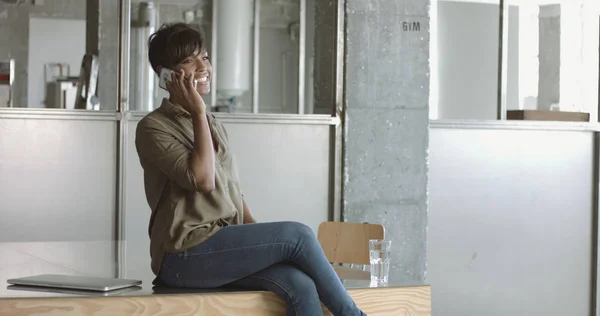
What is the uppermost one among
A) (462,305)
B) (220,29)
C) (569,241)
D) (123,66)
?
(220,29)

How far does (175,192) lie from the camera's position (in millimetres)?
2525

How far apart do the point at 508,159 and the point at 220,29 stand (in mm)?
3658

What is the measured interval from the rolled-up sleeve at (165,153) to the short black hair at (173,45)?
0.72 ft

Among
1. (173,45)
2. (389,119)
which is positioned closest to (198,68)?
(173,45)

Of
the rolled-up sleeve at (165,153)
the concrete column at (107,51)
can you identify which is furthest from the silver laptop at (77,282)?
the concrete column at (107,51)

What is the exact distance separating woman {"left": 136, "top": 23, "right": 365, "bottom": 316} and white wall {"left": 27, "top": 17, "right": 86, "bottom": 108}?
4.29 m

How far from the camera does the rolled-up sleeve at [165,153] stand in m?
2.45

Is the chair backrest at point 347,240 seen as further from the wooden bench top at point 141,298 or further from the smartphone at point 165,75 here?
the smartphone at point 165,75

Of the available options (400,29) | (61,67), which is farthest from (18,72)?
(400,29)

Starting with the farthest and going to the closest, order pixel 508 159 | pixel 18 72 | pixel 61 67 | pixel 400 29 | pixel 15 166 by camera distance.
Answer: pixel 61 67, pixel 18 72, pixel 508 159, pixel 400 29, pixel 15 166

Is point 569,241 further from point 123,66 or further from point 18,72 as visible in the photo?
point 18,72

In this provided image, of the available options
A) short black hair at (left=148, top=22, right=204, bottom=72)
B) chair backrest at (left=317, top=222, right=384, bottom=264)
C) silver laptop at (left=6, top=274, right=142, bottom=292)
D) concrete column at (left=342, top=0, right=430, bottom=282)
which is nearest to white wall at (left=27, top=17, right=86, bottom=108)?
Result: concrete column at (left=342, top=0, right=430, bottom=282)

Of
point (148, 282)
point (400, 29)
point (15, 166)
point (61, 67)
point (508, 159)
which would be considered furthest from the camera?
point (61, 67)

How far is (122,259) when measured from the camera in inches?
133
